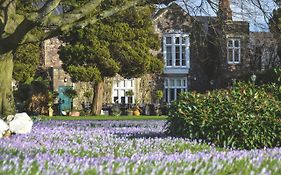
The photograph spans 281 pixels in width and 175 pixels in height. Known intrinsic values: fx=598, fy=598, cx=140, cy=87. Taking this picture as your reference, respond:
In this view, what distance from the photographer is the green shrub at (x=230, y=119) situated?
1008 centimetres

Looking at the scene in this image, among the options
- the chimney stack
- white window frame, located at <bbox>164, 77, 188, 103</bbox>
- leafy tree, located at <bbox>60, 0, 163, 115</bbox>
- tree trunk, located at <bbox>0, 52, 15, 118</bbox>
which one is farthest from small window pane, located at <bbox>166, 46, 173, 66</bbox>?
tree trunk, located at <bbox>0, 52, 15, 118</bbox>

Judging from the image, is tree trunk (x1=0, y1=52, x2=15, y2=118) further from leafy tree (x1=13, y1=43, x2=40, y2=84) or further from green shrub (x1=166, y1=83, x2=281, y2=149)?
leafy tree (x1=13, y1=43, x2=40, y2=84)

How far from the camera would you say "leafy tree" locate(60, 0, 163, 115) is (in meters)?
31.8

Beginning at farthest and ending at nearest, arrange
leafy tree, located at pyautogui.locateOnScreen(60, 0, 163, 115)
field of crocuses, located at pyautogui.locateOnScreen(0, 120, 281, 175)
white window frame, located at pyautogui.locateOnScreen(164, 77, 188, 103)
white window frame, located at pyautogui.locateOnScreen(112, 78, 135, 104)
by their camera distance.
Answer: white window frame, located at pyautogui.locateOnScreen(164, 77, 188, 103)
white window frame, located at pyautogui.locateOnScreen(112, 78, 135, 104)
leafy tree, located at pyautogui.locateOnScreen(60, 0, 163, 115)
field of crocuses, located at pyautogui.locateOnScreen(0, 120, 281, 175)

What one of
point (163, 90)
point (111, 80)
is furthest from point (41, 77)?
point (163, 90)

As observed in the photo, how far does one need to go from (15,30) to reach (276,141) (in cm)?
652

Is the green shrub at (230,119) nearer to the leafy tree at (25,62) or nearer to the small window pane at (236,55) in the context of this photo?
the leafy tree at (25,62)

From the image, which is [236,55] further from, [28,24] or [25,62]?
[28,24]

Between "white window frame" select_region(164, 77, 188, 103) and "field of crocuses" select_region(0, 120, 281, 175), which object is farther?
"white window frame" select_region(164, 77, 188, 103)

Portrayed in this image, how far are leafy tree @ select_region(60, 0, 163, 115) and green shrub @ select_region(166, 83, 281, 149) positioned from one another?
2075 centimetres

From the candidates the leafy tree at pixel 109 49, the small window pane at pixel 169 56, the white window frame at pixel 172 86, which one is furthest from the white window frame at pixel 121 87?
the leafy tree at pixel 109 49

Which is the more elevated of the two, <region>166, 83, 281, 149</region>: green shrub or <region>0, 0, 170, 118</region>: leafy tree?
<region>0, 0, 170, 118</region>: leafy tree

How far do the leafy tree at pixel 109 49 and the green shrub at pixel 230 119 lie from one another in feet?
68.1

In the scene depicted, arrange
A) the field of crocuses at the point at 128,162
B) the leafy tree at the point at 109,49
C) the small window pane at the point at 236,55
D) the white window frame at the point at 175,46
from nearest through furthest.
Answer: the field of crocuses at the point at 128,162
the leafy tree at the point at 109,49
the white window frame at the point at 175,46
the small window pane at the point at 236,55
